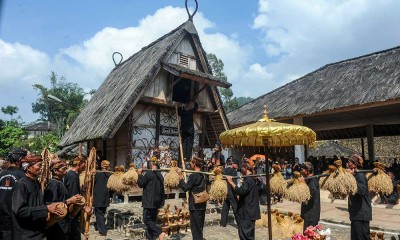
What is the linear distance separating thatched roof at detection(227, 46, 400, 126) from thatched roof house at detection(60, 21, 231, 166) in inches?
137

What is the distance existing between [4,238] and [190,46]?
1019 cm

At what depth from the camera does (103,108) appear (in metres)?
12.6

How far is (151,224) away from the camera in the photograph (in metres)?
8.05

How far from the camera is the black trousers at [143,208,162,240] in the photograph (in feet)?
26.3

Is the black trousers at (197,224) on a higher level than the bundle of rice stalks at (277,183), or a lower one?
lower

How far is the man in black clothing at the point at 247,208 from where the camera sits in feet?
24.7

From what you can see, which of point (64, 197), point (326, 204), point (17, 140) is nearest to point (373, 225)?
point (326, 204)

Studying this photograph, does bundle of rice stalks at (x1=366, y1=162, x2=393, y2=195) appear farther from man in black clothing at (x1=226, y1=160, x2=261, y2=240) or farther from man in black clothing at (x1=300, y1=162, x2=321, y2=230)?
man in black clothing at (x1=226, y1=160, x2=261, y2=240)

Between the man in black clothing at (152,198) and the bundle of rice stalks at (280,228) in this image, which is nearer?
the man in black clothing at (152,198)

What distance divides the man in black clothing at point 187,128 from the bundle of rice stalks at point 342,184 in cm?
672

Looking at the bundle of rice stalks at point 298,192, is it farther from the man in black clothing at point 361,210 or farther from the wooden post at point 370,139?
the wooden post at point 370,139

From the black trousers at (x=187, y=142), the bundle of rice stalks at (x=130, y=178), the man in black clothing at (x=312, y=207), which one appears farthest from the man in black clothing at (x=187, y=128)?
the man in black clothing at (x=312, y=207)

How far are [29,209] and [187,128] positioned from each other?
8.50m

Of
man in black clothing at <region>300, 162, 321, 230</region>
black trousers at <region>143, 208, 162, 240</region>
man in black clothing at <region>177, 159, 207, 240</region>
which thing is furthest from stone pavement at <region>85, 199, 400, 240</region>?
man in black clothing at <region>300, 162, 321, 230</region>
